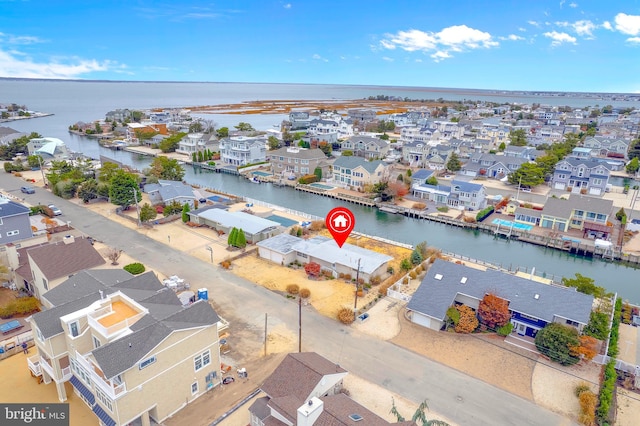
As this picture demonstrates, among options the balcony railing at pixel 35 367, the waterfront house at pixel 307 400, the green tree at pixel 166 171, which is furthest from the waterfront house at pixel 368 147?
the balcony railing at pixel 35 367

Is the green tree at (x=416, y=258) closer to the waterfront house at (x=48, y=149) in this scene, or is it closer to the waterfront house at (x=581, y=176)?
the waterfront house at (x=581, y=176)

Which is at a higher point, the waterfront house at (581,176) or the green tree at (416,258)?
the waterfront house at (581,176)

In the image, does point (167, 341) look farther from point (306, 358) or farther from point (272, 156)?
point (272, 156)

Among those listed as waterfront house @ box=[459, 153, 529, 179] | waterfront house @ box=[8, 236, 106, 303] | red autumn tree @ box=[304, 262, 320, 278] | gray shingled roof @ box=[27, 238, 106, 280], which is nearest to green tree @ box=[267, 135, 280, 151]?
waterfront house @ box=[459, 153, 529, 179]

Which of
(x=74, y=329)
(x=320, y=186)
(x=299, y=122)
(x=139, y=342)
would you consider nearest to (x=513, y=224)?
(x=320, y=186)

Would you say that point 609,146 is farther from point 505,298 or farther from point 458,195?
point 505,298

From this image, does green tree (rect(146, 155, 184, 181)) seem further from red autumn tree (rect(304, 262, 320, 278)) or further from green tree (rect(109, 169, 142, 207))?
red autumn tree (rect(304, 262, 320, 278))
